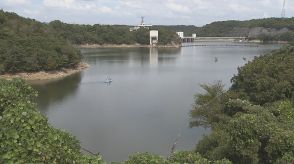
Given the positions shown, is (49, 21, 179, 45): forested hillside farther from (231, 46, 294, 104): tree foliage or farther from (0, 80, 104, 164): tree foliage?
(0, 80, 104, 164): tree foliage

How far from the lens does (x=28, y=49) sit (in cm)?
4722

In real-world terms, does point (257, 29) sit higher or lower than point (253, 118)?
lower

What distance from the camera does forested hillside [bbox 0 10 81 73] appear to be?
45000mm

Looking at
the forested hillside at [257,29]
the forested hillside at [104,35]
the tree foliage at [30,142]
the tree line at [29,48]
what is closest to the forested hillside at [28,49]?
the tree line at [29,48]

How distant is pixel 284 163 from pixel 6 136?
541cm

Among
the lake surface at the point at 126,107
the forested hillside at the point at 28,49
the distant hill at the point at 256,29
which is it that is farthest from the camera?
the distant hill at the point at 256,29

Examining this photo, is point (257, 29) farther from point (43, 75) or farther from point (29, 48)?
point (43, 75)

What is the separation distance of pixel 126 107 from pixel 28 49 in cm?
2039

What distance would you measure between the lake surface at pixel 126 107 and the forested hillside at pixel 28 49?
114 inches

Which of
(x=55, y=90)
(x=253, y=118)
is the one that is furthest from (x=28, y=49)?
(x=253, y=118)

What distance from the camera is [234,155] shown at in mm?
9672

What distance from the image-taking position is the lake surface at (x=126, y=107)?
22.2m

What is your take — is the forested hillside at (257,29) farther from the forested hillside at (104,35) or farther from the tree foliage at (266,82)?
the tree foliage at (266,82)

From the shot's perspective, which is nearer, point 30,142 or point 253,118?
point 30,142
